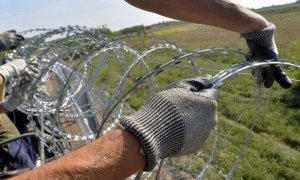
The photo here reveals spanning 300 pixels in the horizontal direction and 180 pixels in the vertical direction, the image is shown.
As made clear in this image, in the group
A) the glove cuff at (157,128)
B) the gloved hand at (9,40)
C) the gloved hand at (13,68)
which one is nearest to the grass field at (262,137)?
the gloved hand at (13,68)

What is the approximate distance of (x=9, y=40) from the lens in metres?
5.73

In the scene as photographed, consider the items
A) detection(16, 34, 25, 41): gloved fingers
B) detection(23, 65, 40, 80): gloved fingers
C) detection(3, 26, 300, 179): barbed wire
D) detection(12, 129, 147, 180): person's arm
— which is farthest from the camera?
detection(16, 34, 25, 41): gloved fingers

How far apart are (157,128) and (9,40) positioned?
5.11 m

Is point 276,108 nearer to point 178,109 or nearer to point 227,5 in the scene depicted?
point 227,5

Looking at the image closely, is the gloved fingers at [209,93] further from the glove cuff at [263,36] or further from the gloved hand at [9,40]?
the gloved hand at [9,40]

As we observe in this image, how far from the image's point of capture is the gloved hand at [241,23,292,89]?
1.91 metres

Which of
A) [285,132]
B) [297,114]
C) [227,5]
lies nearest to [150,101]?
[227,5]

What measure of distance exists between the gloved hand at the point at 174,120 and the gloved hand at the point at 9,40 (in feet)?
16.0

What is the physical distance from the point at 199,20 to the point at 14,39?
4.48 meters

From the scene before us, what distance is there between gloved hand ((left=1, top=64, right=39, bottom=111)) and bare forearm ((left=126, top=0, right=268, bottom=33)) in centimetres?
227

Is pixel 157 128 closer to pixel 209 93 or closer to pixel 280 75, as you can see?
pixel 209 93

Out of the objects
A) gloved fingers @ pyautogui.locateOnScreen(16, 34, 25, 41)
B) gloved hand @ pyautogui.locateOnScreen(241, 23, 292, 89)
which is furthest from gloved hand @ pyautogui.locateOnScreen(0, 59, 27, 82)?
gloved hand @ pyautogui.locateOnScreen(241, 23, 292, 89)

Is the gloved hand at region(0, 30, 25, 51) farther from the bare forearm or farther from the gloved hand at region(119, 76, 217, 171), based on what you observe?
the gloved hand at region(119, 76, 217, 171)

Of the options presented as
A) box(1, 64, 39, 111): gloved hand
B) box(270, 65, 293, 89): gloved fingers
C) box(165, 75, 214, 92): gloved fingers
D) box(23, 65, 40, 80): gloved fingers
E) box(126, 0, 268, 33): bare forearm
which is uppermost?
box(126, 0, 268, 33): bare forearm
